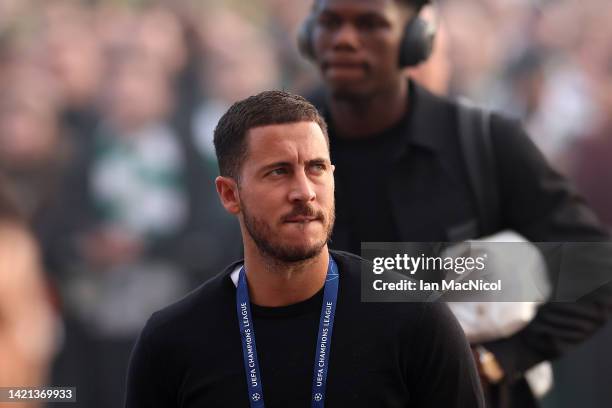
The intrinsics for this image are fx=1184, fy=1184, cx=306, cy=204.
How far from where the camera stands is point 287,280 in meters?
2.73

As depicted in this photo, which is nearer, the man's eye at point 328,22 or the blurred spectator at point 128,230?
the man's eye at point 328,22

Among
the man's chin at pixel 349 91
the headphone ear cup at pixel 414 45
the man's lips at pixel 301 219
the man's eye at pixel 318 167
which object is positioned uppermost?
the headphone ear cup at pixel 414 45

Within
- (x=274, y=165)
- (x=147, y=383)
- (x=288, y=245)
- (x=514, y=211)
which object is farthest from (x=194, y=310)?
(x=514, y=211)

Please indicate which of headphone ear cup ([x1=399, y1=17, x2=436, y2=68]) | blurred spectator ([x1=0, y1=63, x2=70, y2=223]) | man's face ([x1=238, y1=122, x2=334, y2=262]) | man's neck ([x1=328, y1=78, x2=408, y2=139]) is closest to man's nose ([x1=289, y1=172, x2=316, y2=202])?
man's face ([x1=238, y1=122, x2=334, y2=262])

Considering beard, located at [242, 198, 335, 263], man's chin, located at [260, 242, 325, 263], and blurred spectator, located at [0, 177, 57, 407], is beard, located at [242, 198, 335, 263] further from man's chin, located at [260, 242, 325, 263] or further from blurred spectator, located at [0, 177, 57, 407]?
blurred spectator, located at [0, 177, 57, 407]

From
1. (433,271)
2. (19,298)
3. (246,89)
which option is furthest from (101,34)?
(433,271)

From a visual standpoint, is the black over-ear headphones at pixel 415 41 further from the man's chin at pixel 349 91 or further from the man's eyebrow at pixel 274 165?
the man's eyebrow at pixel 274 165

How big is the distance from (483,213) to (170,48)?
399 cm

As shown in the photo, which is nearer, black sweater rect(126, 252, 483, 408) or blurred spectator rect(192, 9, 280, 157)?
black sweater rect(126, 252, 483, 408)

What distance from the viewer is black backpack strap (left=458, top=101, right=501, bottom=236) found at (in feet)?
12.9

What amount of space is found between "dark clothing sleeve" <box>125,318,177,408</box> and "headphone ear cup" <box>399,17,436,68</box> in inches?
68.7

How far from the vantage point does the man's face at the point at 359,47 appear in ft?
13.4

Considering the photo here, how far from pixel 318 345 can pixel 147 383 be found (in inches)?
16.7

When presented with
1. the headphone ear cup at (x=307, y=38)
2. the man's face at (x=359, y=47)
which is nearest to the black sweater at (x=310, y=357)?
the man's face at (x=359, y=47)
